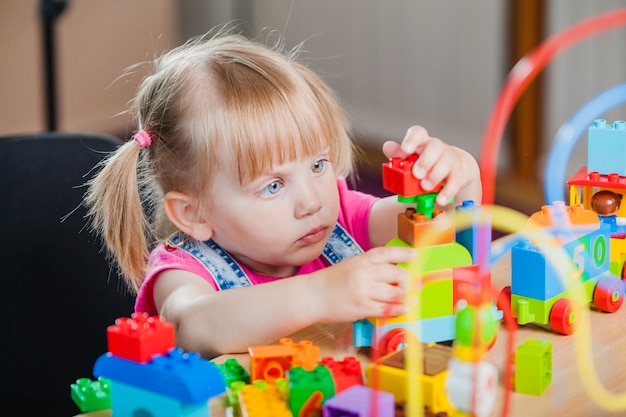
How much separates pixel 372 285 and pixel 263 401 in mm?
133

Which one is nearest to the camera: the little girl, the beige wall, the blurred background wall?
the little girl

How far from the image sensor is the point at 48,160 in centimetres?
118

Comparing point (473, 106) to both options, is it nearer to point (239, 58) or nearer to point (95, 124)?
point (95, 124)

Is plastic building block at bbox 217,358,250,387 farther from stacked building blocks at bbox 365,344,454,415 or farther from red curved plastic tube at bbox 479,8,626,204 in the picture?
red curved plastic tube at bbox 479,8,626,204

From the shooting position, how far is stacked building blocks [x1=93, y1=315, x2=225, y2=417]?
60 centimetres

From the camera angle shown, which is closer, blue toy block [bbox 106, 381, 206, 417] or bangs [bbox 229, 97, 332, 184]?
blue toy block [bbox 106, 381, 206, 417]

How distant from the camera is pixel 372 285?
0.76 metres

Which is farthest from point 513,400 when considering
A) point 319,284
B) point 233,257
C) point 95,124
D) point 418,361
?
point 95,124

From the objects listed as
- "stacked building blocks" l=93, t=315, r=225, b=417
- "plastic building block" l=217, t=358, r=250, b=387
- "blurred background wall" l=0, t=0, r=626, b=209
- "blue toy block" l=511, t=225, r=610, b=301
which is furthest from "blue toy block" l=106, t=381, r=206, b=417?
"blurred background wall" l=0, t=0, r=626, b=209

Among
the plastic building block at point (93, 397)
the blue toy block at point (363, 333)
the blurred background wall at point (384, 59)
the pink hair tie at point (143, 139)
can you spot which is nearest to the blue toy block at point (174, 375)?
the plastic building block at point (93, 397)

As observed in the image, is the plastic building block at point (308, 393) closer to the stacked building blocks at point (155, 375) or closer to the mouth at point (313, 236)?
the stacked building blocks at point (155, 375)

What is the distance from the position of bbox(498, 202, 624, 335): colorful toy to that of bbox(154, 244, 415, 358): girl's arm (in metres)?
0.12

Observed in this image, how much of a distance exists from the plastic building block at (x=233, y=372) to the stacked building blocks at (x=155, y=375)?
0.41 ft

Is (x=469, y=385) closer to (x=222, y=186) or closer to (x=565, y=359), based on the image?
(x=565, y=359)
